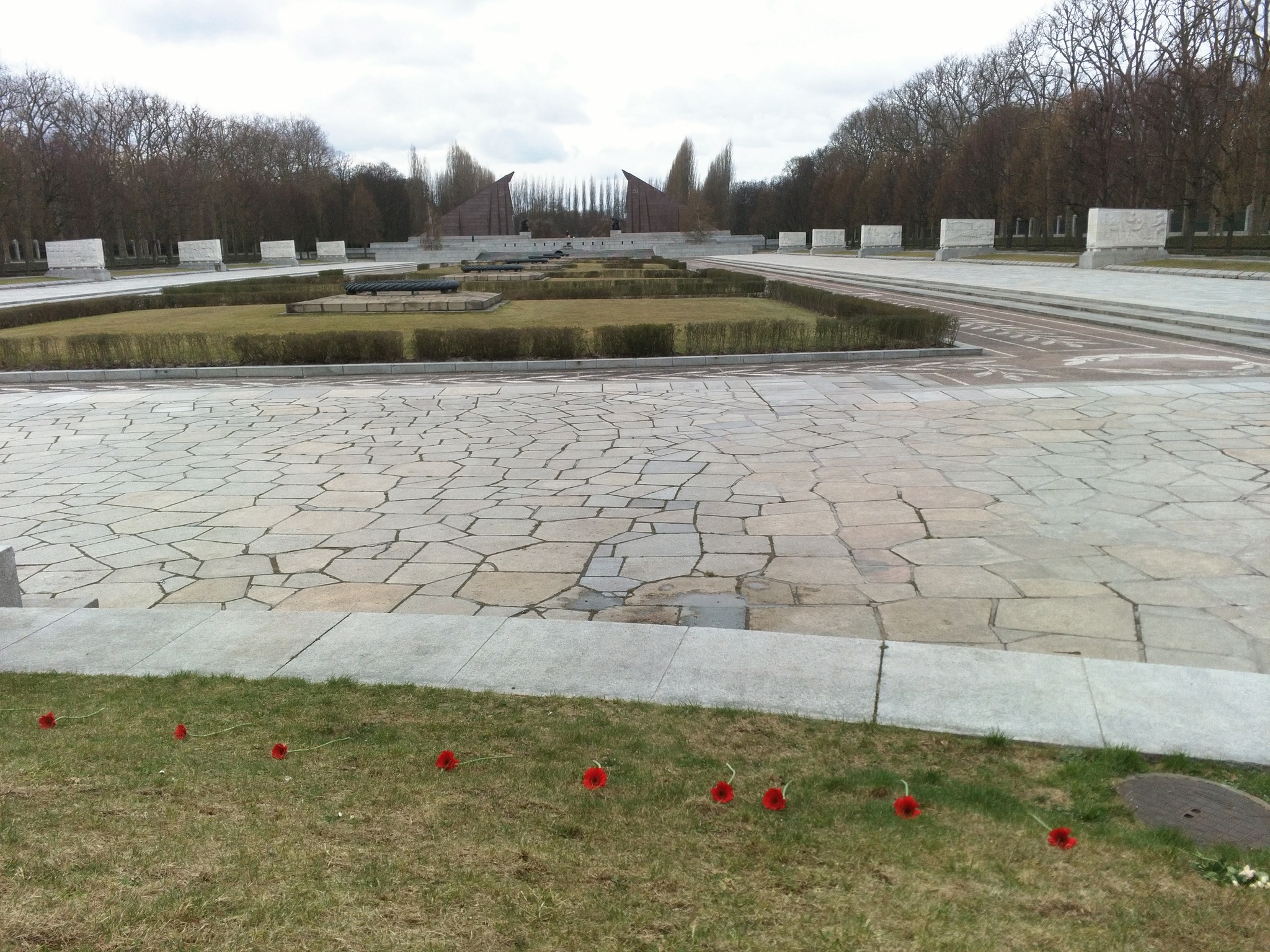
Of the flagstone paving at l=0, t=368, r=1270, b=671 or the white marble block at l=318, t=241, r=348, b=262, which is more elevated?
the white marble block at l=318, t=241, r=348, b=262

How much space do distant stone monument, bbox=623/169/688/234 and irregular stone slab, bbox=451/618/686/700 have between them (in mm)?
78717

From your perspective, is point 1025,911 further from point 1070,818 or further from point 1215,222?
point 1215,222

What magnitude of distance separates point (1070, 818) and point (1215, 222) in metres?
60.1

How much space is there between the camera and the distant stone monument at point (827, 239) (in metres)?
68.9

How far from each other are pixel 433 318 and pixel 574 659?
19.0 m

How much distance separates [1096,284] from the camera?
2486cm

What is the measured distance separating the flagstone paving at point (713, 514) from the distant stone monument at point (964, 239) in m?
38.5

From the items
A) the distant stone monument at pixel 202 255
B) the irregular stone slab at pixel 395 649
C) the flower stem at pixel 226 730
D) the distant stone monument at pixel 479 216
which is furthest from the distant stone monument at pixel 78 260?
the flower stem at pixel 226 730

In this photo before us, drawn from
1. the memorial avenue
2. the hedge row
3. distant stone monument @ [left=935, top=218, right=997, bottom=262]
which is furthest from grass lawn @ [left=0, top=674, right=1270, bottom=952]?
distant stone monument @ [left=935, top=218, right=997, bottom=262]

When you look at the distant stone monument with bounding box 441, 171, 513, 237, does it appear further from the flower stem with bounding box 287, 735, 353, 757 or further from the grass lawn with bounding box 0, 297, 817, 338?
the flower stem with bounding box 287, 735, 353, 757

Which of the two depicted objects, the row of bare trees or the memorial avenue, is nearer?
the memorial avenue

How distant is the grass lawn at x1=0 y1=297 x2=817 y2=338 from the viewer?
65.9 ft

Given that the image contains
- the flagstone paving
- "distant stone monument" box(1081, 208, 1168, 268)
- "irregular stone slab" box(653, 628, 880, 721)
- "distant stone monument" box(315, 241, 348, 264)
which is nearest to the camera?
"irregular stone slab" box(653, 628, 880, 721)

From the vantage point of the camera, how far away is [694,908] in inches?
85.0
